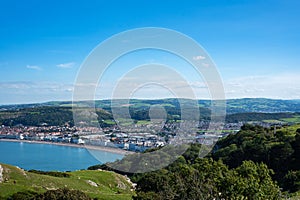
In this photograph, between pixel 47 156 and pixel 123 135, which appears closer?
pixel 123 135

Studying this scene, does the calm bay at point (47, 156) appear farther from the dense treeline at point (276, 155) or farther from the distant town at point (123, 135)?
the dense treeline at point (276, 155)

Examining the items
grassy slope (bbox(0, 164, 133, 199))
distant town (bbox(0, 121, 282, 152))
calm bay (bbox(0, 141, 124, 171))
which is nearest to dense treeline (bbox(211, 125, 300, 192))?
grassy slope (bbox(0, 164, 133, 199))

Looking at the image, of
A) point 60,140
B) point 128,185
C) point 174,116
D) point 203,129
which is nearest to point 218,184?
point 128,185

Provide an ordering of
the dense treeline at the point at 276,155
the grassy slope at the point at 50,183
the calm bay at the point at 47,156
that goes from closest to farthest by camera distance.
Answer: the grassy slope at the point at 50,183, the dense treeline at the point at 276,155, the calm bay at the point at 47,156

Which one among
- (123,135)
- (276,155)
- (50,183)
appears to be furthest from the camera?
(123,135)

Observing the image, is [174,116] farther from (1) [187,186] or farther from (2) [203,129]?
(1) [187,186]

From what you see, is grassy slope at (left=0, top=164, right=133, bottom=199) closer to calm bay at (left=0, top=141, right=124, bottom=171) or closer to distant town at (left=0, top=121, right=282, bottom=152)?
distant town at (left=0, top=121, right=282, bottom=152)

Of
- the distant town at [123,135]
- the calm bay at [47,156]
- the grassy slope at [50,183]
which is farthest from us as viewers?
the calm bay at [47,156]

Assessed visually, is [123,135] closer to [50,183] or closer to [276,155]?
[276,155]

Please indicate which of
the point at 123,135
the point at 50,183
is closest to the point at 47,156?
the point at 123,135

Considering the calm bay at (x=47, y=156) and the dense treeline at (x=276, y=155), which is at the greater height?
the dense treeline at (x=276, y=155)

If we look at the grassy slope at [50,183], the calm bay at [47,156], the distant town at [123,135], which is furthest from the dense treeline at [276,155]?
the calm bay at [47,156]
